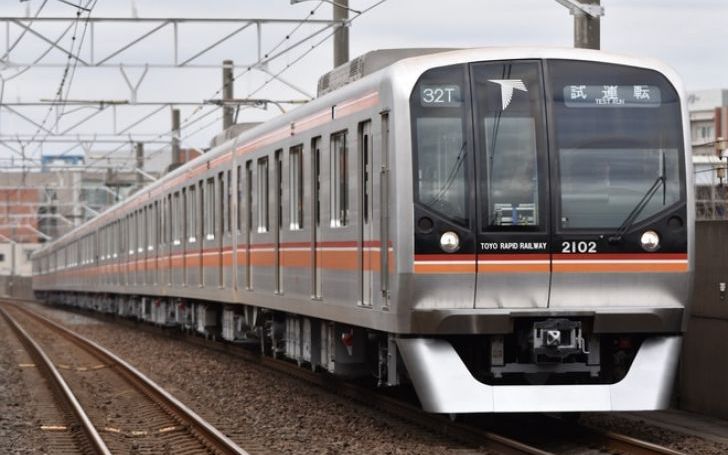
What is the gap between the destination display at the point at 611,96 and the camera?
10828 mm

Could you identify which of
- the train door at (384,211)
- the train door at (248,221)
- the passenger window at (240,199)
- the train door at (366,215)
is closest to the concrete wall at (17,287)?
the passenger window at (240,199)

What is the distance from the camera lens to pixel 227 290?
19609 mm

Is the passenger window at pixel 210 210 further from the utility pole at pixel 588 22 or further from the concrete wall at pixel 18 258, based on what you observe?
the concrete wall at pixel 18 258

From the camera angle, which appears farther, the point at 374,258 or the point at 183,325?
the point at 183,325

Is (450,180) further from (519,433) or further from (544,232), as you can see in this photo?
(519,433)

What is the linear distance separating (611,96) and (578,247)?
1138mm

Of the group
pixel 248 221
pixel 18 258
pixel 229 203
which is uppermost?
pixel 18 258

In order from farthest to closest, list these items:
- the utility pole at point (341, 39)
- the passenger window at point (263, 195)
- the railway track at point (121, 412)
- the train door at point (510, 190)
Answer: the utility pole at point (341, 39) < the passenger window at point (263, 195) < the railway track at point (121, 412) < the train door at point (510, 190)

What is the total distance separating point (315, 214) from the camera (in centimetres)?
1382

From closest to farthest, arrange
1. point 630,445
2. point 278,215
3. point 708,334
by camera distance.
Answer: point 630,445 → point 708,334 → point 278,215

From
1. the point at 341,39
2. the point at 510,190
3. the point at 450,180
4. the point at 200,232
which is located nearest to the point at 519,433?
the point at 510,190

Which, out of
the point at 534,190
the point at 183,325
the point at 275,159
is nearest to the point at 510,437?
the point at 534,190

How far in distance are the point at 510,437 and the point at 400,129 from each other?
97.2 inches

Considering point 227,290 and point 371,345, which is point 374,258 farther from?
point 227,290
